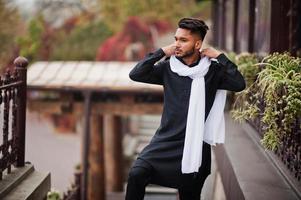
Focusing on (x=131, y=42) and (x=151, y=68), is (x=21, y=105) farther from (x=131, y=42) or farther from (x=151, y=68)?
(x=131, y=42)

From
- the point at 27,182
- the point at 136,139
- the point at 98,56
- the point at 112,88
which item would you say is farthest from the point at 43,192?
the point at 98,56

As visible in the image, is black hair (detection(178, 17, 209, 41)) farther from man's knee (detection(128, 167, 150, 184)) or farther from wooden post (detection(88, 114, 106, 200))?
wooden post (detection(88, 114, 106, 200))

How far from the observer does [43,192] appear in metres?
4.81

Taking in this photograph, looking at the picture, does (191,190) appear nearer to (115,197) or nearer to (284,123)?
(284,123)

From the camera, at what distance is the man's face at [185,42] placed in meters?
3.30

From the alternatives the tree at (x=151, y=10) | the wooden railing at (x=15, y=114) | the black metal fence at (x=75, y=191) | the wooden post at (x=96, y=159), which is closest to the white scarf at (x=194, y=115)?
the wooden railing at (x=15, y=114)

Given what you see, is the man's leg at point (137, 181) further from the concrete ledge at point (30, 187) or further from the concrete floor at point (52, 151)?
the concrete floor at point (52, 151)

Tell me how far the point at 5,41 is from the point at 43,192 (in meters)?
22.6

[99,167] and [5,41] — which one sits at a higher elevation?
[5,41]

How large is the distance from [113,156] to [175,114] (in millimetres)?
10226

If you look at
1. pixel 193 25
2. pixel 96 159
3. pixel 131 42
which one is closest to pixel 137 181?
pixel 193 25

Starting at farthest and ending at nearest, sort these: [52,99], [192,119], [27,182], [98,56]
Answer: [98,56] < [52,99] < [27,182] < [192,119]

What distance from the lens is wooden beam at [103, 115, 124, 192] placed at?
522 inches

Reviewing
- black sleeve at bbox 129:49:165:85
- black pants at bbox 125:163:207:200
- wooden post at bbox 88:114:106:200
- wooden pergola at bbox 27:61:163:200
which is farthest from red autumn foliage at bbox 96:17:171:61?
black pants at bbox 125:163:207:200
